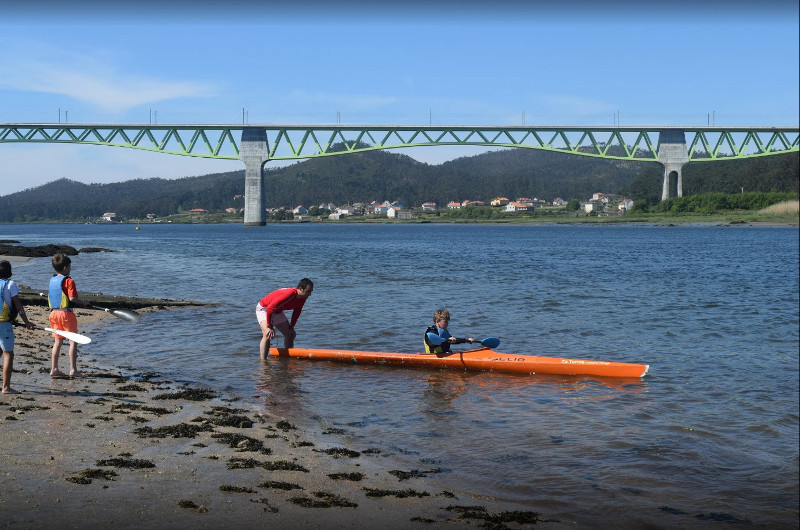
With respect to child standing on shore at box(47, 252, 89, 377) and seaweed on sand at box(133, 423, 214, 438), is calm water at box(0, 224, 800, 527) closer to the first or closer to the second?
seaweed on sand at box(133, 423, 214, 438)

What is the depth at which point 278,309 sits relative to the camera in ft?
43.9

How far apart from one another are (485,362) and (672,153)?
358ft

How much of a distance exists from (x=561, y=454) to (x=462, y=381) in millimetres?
4163

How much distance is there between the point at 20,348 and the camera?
1366 cm

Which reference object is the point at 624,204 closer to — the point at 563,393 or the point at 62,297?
the point at 563,393

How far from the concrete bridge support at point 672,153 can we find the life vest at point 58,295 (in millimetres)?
111536

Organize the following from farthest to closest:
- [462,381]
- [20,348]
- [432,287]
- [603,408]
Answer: [432,287]
[20,348]
[462,381]
[603,408]

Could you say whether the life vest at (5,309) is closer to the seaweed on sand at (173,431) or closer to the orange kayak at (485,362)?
the seaweed on sand at (173,431)

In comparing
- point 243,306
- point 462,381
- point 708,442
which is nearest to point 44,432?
point 462,381

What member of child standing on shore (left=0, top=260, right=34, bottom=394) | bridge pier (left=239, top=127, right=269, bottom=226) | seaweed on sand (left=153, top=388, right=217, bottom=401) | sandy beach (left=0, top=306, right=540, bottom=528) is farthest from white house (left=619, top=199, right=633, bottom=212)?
child standing on shore (left=0, top=260, right=34, bottom=394)

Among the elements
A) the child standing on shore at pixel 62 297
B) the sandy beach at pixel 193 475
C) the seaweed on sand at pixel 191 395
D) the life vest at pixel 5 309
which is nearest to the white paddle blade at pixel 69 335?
the child standing on shore at pixel 62 297

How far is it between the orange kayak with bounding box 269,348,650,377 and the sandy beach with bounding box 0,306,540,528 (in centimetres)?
379

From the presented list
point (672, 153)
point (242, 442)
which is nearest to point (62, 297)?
point (242, 442)

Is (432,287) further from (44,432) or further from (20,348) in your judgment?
(44,432)
